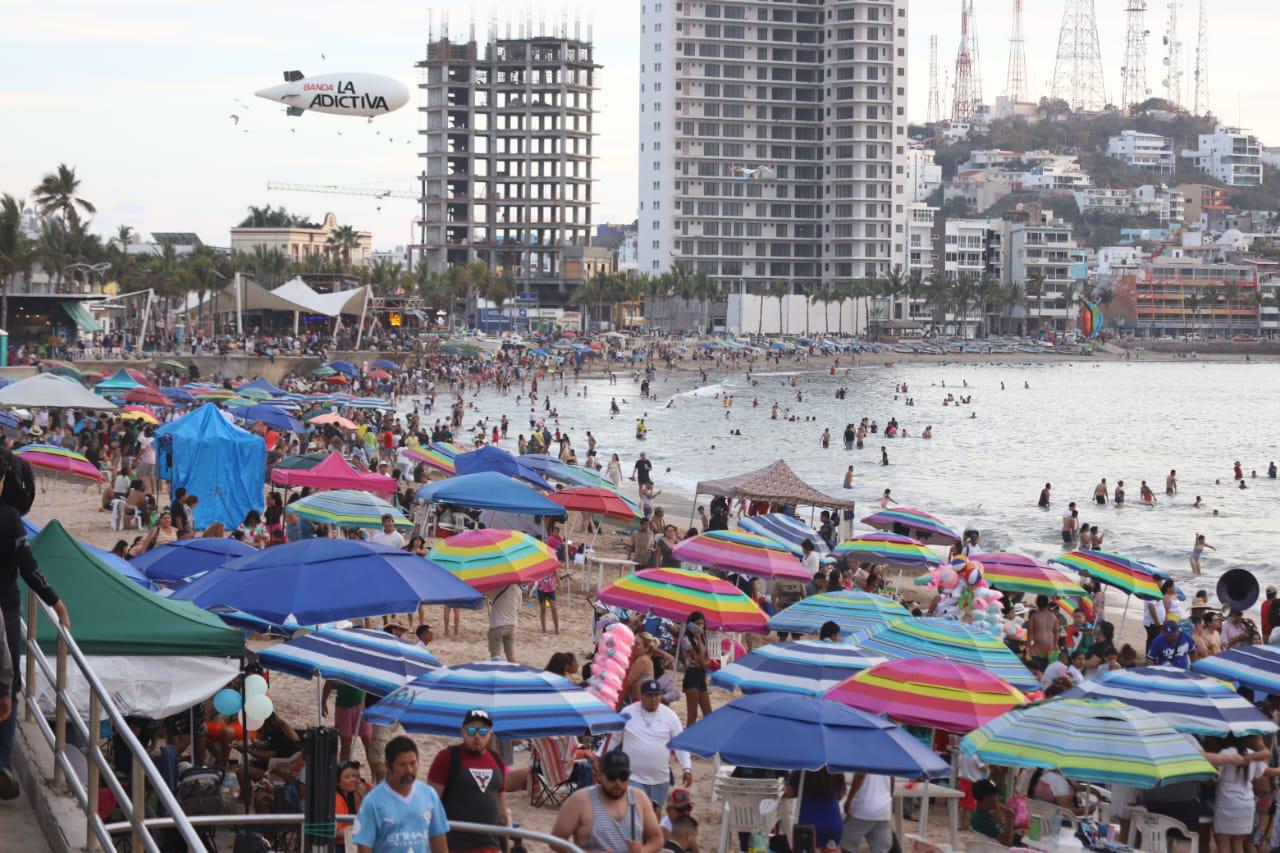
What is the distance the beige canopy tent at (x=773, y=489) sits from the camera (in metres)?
22.0

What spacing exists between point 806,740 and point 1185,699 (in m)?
3.39

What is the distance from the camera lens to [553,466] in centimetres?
2214

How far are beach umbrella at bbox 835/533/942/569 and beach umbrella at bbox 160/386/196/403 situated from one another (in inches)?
865

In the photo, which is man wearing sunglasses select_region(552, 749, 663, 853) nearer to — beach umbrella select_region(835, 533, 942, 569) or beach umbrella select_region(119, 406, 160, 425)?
beach umbrella select_region(835, 533, 942, 569)

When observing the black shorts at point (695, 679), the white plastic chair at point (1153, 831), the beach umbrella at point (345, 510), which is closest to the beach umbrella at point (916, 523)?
the beach umbrella at point (345, 510)

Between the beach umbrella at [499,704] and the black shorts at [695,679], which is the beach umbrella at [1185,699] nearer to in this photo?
the black shorts at [695,679]

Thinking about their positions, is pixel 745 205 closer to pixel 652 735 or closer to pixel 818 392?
pixel 818 392

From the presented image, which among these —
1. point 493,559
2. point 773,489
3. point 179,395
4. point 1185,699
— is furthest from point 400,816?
point 179,395

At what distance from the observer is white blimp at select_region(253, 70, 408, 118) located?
49.4 m

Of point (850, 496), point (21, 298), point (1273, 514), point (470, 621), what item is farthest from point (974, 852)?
point (21, 298)

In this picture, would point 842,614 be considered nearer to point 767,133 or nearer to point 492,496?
point 492,496

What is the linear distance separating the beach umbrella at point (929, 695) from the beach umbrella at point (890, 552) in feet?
25.8

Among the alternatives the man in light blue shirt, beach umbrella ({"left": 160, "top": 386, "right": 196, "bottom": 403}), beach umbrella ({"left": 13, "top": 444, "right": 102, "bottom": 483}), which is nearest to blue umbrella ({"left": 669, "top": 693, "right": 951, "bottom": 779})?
the man in light blue shirt

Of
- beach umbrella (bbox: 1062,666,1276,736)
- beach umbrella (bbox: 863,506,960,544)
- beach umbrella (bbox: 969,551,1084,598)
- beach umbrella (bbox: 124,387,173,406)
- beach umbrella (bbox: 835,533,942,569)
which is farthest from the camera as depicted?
beach umbrella (bbox: 124,387,173,406)
